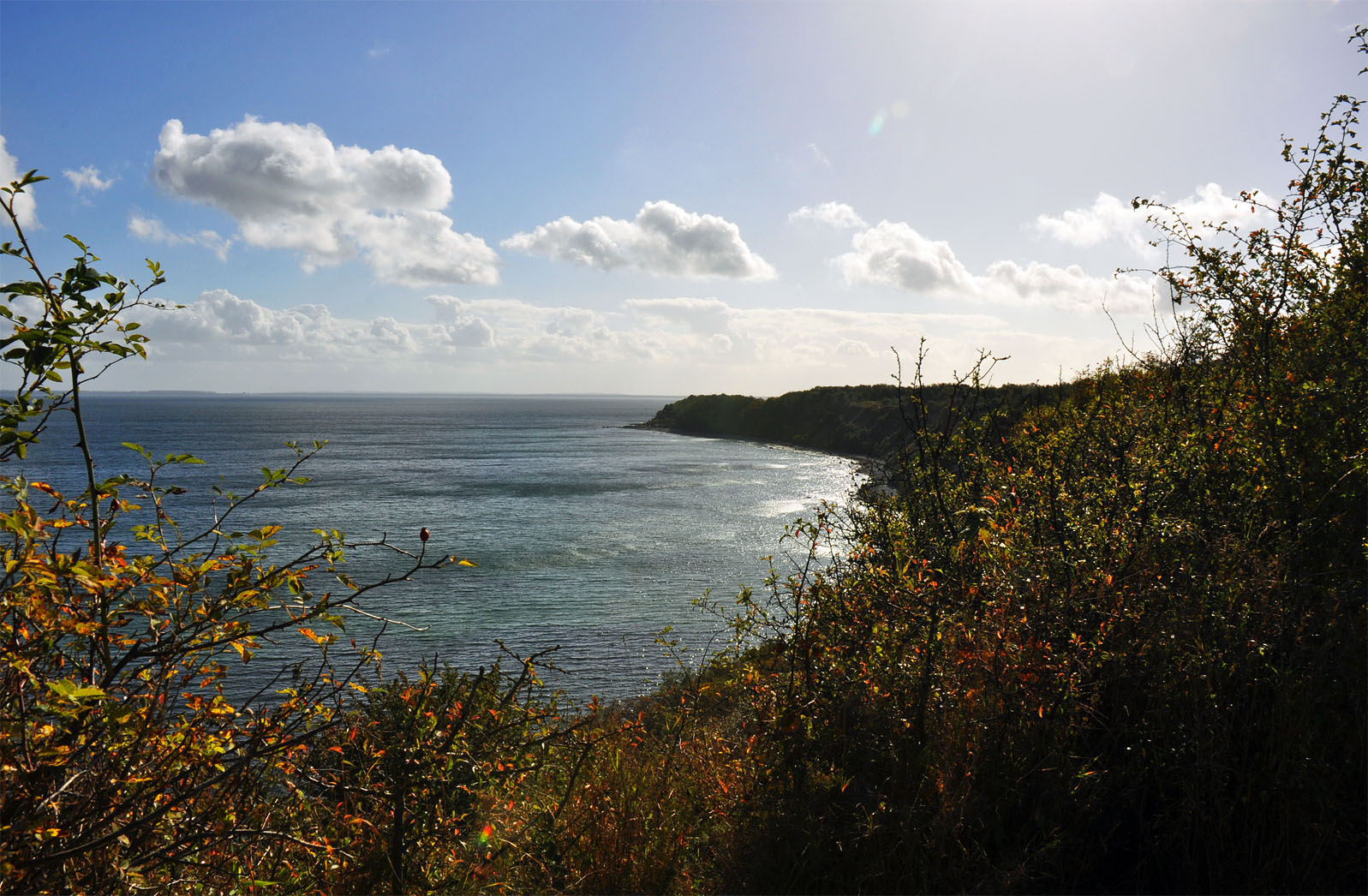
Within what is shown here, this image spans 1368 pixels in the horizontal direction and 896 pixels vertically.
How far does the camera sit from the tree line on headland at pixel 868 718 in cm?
297

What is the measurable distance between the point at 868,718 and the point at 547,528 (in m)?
34.6

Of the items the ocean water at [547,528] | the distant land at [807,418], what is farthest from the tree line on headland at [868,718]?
the distant land at [807,418]

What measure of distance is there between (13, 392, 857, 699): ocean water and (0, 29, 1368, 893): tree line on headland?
1437 mm

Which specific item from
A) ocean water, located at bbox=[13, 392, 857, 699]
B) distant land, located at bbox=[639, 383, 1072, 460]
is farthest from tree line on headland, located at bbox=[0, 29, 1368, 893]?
distant land, located at bbox=[639, 383, 1072, 460]

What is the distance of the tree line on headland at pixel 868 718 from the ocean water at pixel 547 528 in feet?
4.72

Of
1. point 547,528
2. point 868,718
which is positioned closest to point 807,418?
point 547,528

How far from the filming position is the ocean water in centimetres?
2116

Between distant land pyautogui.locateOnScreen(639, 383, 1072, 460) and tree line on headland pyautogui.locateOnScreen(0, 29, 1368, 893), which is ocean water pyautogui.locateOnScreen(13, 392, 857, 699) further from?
distant land pyautogui.locateOnScreen(639, 383, 1072, 460)

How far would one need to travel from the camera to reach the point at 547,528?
38.5 meters

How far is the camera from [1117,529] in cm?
541

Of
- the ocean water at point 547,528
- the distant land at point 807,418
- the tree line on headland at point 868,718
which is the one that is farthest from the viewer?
the distant land at point 807,418

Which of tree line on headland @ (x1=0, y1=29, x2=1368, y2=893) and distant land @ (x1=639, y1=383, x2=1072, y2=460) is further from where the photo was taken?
distant land @ (x1=639, y1=383, x2=1072, y2=460)

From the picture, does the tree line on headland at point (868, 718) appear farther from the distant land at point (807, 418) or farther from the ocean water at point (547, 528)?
the distant land at point (807, 418)

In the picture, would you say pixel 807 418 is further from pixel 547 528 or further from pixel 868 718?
pixel 868 718
